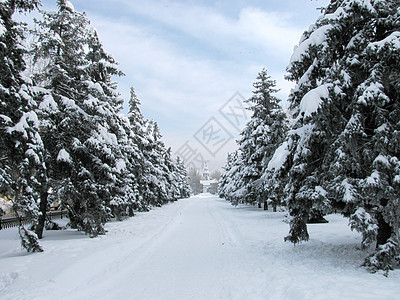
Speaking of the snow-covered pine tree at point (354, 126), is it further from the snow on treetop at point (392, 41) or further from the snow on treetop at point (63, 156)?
the snow on treetop at point (63, 156)

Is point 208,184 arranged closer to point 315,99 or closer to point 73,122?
point 73,122

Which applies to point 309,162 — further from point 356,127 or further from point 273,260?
point 273,260

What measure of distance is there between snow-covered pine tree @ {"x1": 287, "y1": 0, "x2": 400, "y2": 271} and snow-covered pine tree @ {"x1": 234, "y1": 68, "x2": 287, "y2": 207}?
12577 mm

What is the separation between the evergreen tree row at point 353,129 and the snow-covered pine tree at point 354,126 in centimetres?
2

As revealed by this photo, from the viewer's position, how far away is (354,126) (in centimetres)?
609

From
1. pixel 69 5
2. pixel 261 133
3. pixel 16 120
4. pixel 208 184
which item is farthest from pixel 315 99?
pixel 208 184

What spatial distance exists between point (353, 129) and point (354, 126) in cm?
7

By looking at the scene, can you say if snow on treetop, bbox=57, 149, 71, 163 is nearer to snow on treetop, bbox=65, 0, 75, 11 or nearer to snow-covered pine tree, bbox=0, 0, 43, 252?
snow-covered pine tree, bbox=0, 0, 43, 252

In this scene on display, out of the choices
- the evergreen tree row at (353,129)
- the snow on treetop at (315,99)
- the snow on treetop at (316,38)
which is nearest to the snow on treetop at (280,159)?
the evergreen tree row at (353,129)

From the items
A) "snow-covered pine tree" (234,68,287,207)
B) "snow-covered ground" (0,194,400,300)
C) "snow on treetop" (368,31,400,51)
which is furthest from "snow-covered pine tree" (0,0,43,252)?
"snow-covered pine tree" (234,68,287,207)

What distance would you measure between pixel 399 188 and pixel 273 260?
3647 millimetres

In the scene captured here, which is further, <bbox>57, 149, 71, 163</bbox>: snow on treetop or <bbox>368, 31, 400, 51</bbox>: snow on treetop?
<bbox>57, 149, 71, 163</bbox>: snow on treetop

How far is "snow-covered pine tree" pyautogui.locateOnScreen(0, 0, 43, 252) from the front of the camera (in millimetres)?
6469

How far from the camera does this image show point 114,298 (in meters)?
5.16
